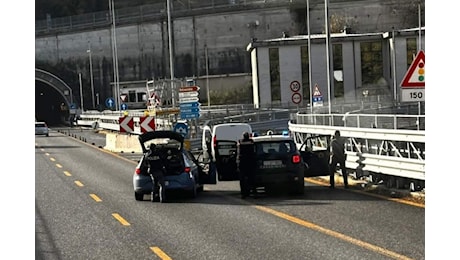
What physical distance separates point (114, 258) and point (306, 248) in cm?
276

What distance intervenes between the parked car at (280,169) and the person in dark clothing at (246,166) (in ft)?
0.42

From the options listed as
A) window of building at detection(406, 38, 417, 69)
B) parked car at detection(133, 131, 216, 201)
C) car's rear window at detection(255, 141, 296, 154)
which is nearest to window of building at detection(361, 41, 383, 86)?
window of building at detection(406, 38, 417, 69)

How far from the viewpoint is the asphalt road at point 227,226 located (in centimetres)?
1117

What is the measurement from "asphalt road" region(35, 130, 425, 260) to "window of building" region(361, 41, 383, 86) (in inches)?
2007

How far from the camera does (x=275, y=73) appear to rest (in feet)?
230

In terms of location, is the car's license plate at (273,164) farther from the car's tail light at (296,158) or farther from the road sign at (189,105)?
the road sign at (189,105)

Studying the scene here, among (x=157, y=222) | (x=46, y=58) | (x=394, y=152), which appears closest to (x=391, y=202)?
(x=394, y=152)

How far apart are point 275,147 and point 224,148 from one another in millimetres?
7400

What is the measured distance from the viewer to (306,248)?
11188mm

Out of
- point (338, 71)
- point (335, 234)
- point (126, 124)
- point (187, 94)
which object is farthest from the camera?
point (338, 71)

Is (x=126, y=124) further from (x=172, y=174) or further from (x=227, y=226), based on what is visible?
(x=227, y=226)

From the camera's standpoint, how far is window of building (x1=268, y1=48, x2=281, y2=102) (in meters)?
70.1

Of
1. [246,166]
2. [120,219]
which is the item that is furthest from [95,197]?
[120,219]
